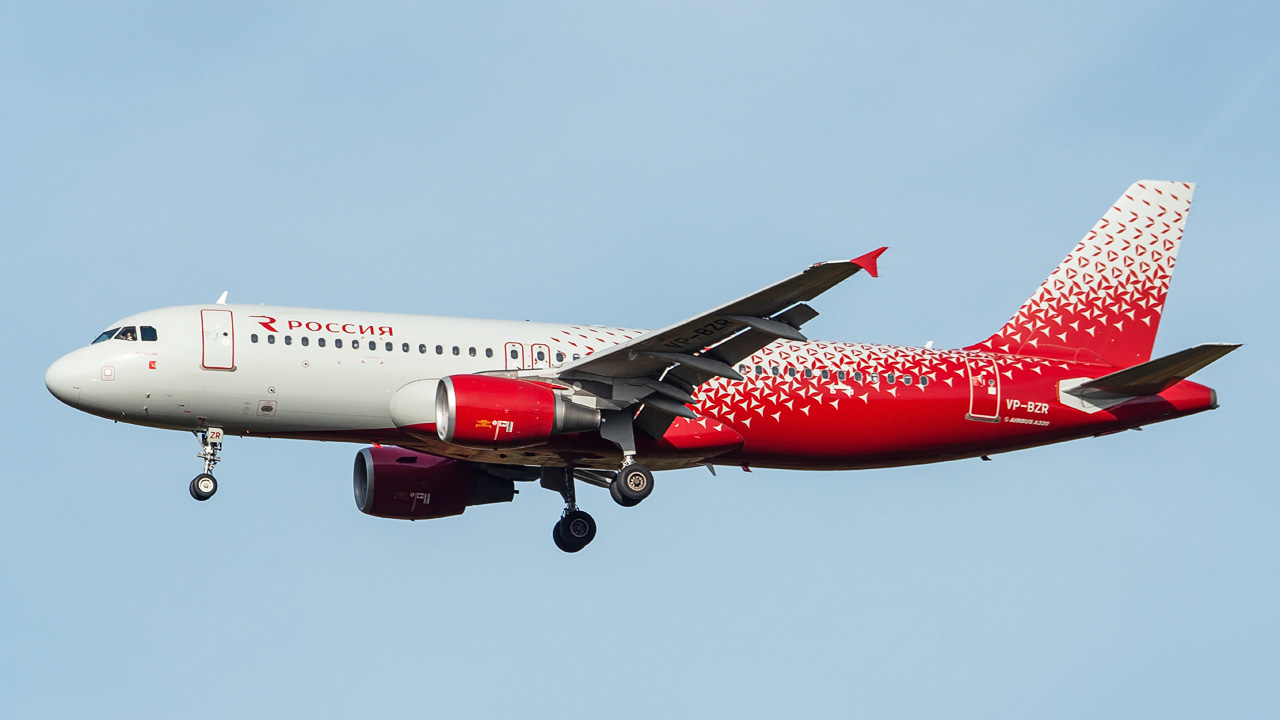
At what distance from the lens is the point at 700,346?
32719mm

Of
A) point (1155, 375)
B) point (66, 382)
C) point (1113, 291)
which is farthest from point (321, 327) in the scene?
point (1113, 291)

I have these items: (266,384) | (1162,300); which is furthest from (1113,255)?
(266,384)

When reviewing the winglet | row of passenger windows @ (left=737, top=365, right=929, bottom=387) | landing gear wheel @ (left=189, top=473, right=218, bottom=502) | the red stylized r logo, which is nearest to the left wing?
the winglet

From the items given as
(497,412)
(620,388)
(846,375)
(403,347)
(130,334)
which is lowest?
(497,412)

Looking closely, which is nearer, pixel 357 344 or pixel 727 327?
pixel 727 327

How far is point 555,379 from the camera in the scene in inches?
1345

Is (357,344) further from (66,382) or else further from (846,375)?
(846,375)

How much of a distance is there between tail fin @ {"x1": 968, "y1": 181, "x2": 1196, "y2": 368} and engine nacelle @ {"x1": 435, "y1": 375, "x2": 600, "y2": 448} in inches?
439

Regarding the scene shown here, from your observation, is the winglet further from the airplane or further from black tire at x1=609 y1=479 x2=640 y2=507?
black tire at x1=609 y1=479 x2=640 y2=507

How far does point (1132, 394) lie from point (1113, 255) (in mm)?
4803

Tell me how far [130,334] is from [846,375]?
1516 centimetres

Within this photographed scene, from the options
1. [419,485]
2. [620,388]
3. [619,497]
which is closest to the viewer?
[620,388]

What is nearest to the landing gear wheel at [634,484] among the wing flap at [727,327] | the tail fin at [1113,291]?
the wing flap at [727,327]

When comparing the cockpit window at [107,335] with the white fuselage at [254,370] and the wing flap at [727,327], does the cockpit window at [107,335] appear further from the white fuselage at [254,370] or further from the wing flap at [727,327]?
the wing flap at [727,327]
